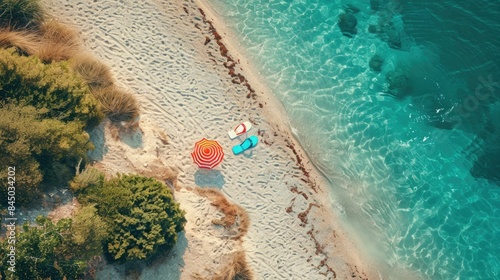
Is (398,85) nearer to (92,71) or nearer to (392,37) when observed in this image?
(392,37)

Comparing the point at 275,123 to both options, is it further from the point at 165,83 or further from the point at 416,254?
the point at 416,254

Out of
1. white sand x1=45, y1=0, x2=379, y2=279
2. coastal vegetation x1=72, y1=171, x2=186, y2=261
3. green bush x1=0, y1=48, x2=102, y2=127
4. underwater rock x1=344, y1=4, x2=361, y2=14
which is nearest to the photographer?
green bush x1=0, y1=48, x2=102, y2=127

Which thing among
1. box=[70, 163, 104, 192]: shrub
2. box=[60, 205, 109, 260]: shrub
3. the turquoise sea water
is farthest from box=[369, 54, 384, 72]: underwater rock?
box=[60, 205, 109, 260]: shrub

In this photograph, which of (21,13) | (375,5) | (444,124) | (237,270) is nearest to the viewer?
(21,13)

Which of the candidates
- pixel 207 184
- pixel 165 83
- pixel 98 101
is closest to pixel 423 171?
pixel 207 184

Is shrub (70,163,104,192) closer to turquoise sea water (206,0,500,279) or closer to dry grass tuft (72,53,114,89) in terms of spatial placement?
dry grass tuft (72,53,114,89)

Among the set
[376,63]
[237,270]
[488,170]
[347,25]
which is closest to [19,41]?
[237,270]

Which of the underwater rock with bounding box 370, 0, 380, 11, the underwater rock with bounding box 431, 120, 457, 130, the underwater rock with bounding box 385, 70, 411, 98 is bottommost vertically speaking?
the underwater rock with bounding box 431, 120, 457, 130
